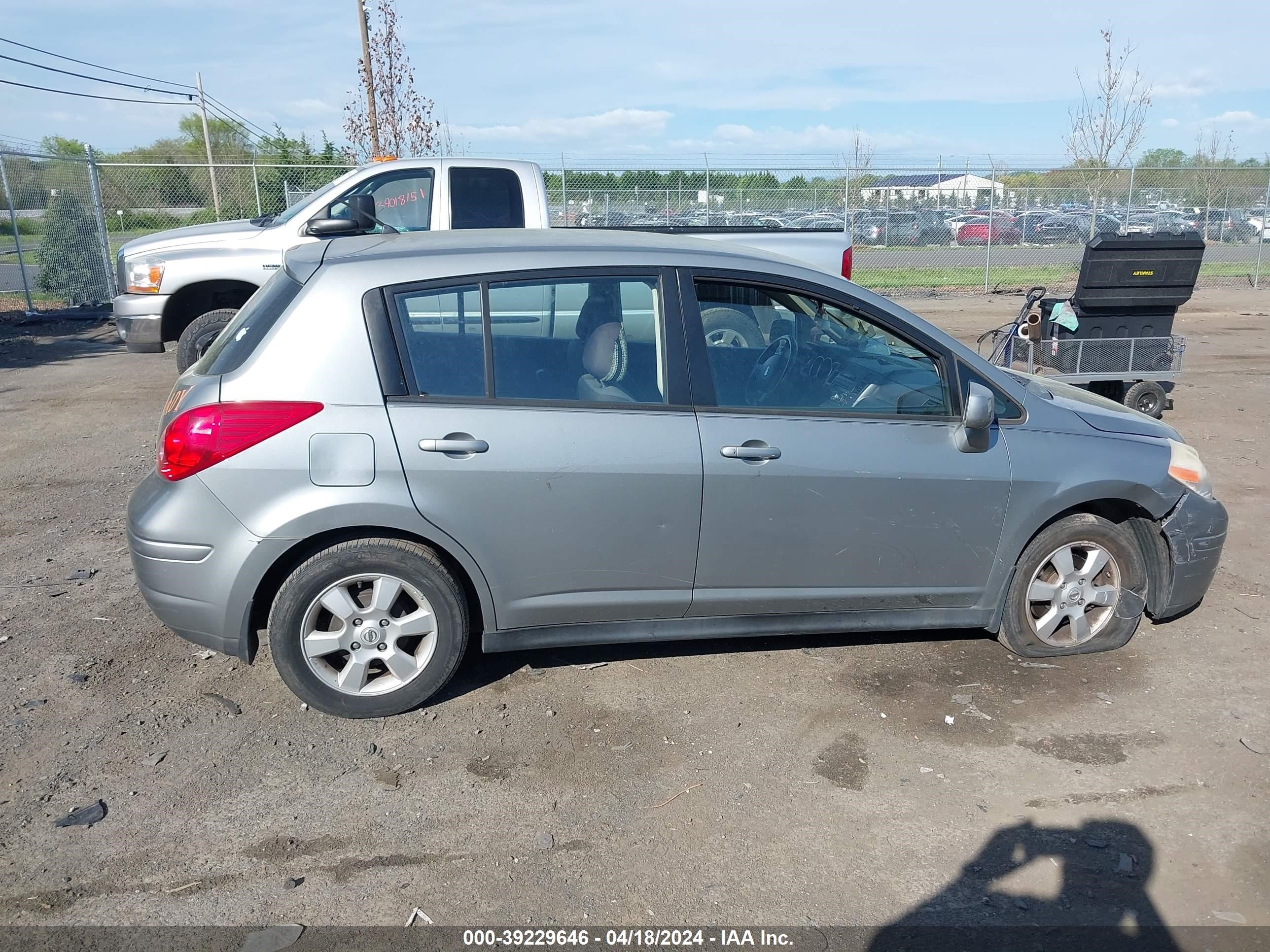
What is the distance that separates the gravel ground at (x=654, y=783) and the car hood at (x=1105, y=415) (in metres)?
0.99

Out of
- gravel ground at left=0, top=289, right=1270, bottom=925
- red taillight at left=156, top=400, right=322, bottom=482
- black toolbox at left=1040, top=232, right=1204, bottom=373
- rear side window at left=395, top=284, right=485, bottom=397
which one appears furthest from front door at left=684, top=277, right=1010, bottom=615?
black toolbox at left=1040, top=232, right=1204, bottom=373

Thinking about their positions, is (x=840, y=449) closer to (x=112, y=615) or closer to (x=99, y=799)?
(x=99, y=799)

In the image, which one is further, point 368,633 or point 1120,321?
point 1120,321

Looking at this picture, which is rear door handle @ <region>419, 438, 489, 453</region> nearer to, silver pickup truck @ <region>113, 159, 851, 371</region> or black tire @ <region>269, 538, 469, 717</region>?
black tire @ <region>269, 538, 469, 717</region>

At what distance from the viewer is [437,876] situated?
313 centimetres

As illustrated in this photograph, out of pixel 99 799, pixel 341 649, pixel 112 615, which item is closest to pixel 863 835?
pixel 341 649

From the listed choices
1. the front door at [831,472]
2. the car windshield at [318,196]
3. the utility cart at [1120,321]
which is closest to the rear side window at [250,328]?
the front door at [831,472]

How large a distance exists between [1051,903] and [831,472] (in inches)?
66.6

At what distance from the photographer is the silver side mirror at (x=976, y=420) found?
4020mm

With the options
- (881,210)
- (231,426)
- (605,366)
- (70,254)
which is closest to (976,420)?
(605,366)

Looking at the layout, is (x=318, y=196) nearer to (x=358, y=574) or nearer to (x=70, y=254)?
(x=358, y=574)

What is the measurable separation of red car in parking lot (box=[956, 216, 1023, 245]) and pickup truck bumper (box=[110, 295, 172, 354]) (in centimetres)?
1699

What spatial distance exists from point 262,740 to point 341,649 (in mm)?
Result: 448

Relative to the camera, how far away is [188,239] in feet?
31.1
